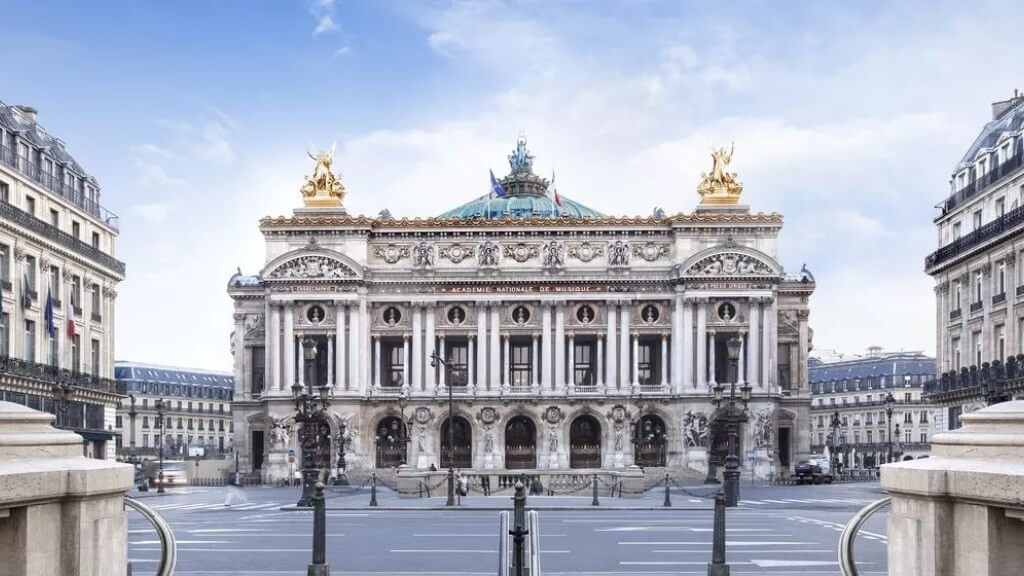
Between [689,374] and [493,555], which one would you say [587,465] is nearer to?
[689,374]

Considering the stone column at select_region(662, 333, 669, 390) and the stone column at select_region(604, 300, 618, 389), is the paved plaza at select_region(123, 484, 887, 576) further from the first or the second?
the stone column at select_region(662, 333, 669, 390)

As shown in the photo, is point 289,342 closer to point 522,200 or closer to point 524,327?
point 524,327

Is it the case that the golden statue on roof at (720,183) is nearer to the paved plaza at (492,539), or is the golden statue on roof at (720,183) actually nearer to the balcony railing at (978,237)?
the balcony railing at (978,237)

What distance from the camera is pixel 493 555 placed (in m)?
25.0

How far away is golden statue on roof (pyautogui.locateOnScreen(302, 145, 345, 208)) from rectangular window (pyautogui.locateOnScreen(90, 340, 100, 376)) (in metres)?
20.0

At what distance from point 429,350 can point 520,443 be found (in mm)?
9344

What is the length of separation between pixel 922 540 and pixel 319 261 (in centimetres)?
7693

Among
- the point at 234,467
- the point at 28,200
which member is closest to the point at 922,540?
the point at 28,200

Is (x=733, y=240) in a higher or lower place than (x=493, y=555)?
higher

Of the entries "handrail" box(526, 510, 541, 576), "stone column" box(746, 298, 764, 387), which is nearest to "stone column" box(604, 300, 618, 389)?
"stone column" box(746, 298, 764, 387)

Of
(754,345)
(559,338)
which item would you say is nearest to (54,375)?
(559,338)

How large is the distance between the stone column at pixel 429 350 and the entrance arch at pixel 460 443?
2.86 m

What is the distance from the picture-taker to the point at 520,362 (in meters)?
87.0

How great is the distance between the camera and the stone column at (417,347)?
84125 millimetres
